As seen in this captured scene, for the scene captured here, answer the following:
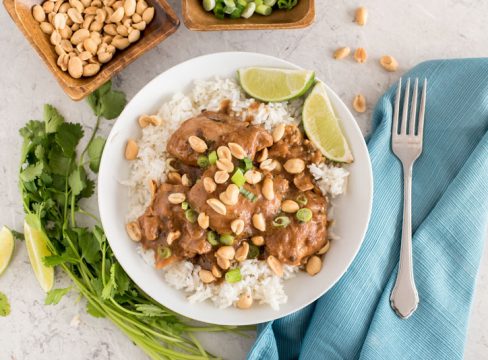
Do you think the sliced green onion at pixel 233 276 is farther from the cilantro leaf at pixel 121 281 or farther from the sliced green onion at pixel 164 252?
the cilantro leaf at pixel 121 281

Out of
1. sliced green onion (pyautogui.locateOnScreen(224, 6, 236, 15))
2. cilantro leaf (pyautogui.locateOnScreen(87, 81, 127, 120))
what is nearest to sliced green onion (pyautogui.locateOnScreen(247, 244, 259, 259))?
cilantro leaf (pyautogui.locateOnScreen(87, 81, 127, 120))

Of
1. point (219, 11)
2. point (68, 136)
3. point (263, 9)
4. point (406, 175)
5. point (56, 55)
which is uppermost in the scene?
point (56, 55)

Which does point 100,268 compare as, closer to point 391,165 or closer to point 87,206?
point 87,206

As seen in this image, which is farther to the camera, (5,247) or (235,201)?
(5,247)

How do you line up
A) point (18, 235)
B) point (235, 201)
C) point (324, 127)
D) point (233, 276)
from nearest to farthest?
1. point (235, 201)
2. point (233, 276)
3. point (324, 127)
4. point (18, 235)

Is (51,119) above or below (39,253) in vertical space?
above

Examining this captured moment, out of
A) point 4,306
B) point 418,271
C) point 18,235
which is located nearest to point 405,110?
point 418,271

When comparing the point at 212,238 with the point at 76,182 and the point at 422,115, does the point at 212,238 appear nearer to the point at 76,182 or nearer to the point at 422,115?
the point at 76,182

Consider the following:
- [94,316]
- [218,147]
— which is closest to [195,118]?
[218,147]
